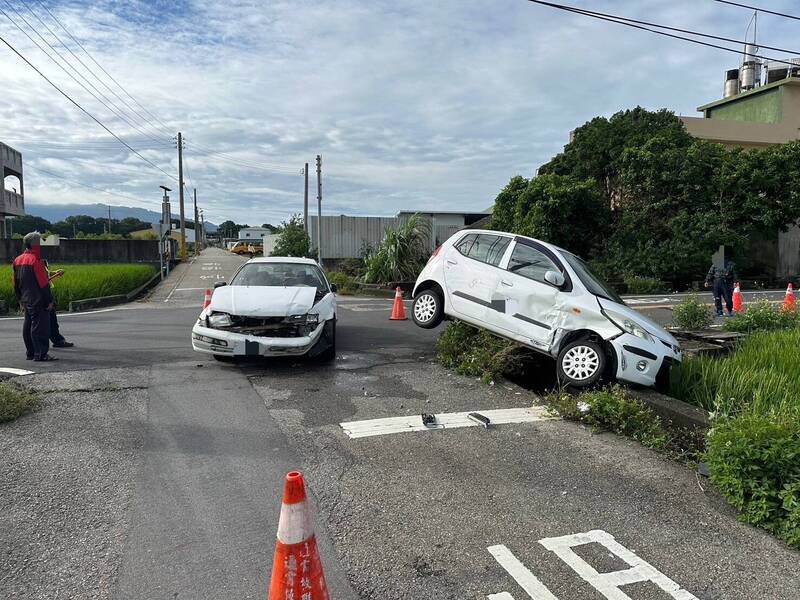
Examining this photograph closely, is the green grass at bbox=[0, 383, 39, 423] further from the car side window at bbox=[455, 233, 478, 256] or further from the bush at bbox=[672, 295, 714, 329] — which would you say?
the bush at bbox=[672, 295, 714, 329]

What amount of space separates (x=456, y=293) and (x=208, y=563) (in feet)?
17.9

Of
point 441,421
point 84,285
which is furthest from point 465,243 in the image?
point 84,285

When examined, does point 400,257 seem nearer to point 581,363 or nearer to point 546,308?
point 546,308

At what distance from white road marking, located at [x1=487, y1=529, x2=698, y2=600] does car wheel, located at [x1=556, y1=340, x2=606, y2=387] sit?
3049 millimetres

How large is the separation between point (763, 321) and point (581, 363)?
4143 millimetres

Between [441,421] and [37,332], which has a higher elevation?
[37,332]

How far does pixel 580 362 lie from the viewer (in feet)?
21.4

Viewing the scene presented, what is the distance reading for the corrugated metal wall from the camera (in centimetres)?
2828

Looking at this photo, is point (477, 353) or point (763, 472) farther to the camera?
point (477, 353)

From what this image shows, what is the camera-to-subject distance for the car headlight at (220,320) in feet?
24.4

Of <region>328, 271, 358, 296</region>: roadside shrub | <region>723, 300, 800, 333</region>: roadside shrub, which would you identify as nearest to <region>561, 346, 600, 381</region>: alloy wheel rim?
<region>723, 300, 800, 333</region>: roadside shrub

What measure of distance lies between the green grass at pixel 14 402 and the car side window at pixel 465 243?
17.8 ft

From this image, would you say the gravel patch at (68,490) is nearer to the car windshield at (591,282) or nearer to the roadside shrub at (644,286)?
the car windshield at (591,282)

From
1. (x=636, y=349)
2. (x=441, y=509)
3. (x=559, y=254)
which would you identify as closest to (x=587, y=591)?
(x=441, y=509)
